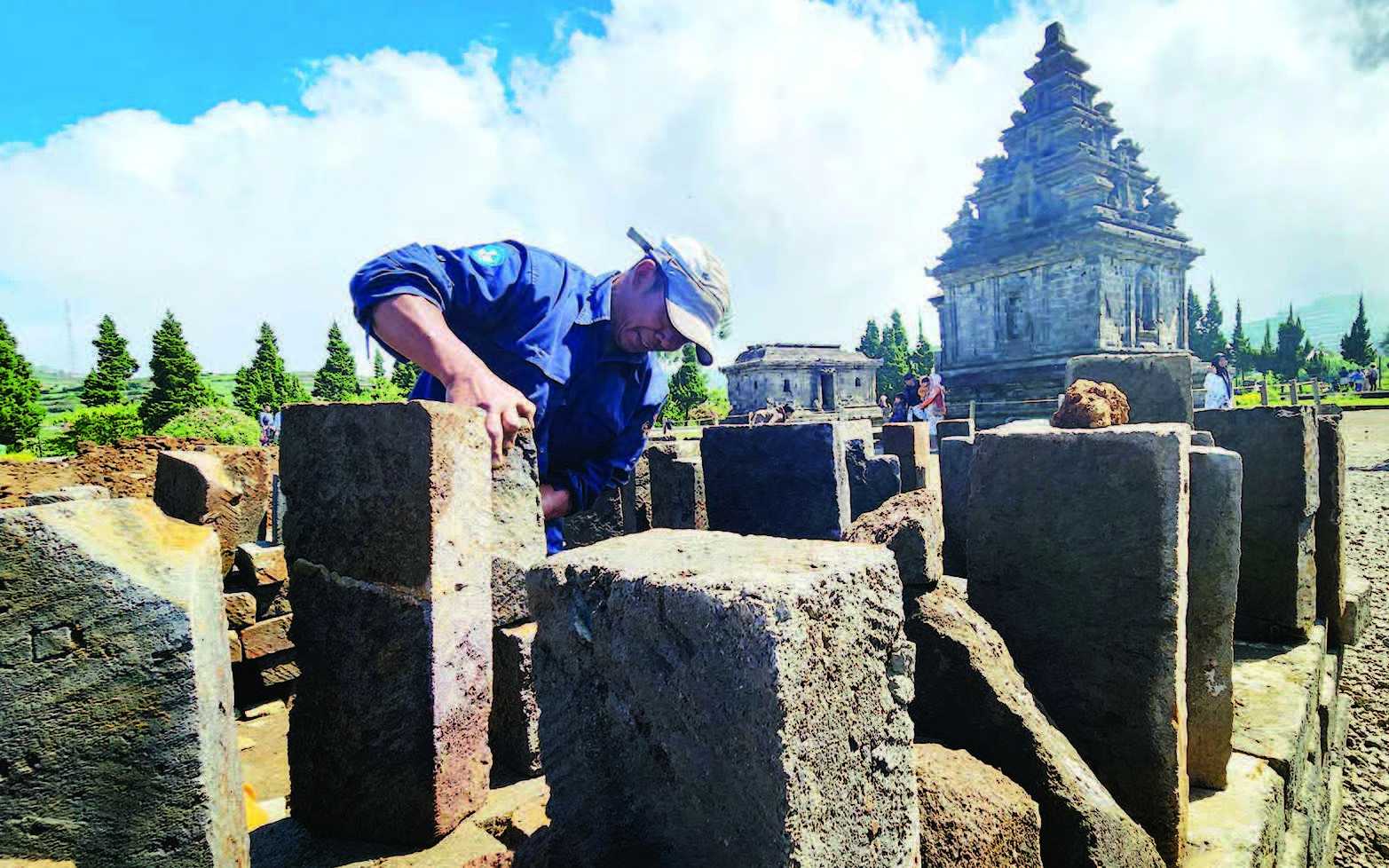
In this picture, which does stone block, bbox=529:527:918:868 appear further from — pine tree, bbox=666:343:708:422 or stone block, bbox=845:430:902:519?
pine tree, bbox=666:343:708:422

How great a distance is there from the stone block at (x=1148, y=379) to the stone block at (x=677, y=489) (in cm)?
228

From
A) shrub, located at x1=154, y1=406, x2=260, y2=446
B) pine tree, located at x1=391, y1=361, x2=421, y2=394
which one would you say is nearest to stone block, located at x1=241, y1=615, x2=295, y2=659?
shrub, located at x1=154, y1=406, x2=260, y2=446

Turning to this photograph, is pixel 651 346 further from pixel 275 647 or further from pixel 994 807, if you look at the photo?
pixel 275 647

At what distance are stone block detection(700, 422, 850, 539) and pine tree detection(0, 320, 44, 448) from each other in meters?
31.0

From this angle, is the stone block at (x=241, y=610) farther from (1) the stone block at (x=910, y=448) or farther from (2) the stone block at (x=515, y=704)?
(1) the stone block at (x=910, y=448)

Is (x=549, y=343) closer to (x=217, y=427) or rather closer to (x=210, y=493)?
(x=210, y=493)

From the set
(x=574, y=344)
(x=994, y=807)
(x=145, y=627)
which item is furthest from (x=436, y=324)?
(x=994, y=807)

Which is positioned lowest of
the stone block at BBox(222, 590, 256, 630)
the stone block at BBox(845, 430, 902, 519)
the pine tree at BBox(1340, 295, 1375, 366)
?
the stone block at BBox(222, 590, 256, 630)

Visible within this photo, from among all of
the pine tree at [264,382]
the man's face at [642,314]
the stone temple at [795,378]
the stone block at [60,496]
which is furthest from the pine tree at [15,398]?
the man's face at [642,314]

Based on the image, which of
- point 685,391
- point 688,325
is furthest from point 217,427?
point 685,391

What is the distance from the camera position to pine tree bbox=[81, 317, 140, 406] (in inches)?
1154

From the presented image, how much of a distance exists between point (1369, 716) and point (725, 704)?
605 cm

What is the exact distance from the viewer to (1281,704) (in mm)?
3361

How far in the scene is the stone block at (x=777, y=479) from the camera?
10.5 ft
